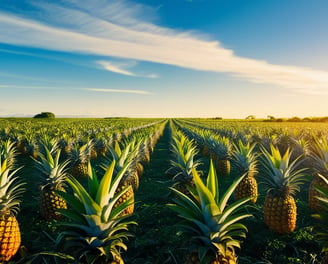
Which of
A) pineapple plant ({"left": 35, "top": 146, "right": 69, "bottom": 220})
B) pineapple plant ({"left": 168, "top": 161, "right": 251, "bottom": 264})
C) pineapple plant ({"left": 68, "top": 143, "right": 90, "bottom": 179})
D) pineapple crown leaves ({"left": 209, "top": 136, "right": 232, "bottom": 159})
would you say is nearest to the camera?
pineapple plant ({"left": 168, "top": 161, "right": 251, "bottom": 264})

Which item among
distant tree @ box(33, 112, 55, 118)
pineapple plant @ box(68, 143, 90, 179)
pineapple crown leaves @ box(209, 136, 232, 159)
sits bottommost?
pineapple plant @ box(68, 143, 90, 179)

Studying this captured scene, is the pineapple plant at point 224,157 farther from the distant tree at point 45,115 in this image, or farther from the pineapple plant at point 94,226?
the distant tree at point 45,115

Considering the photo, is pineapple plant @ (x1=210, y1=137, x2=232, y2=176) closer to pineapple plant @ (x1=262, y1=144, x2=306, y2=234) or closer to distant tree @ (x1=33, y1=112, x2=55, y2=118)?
pineapple plant @ (x1=262, y1=144, x2=306, y2=234)

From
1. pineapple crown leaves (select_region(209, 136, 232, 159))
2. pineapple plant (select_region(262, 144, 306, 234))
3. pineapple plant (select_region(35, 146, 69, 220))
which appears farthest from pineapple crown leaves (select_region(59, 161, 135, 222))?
pineapple crown leaves (select_region(209, 136, 232, 159))

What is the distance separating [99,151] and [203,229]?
558 inches

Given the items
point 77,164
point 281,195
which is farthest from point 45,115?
point 281,195

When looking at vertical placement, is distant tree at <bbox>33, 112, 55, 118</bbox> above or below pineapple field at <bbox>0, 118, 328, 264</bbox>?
above

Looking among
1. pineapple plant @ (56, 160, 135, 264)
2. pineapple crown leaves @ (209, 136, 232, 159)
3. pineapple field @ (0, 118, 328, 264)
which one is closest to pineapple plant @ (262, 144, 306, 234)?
pineapple field @ (0, 118, 328, 264)

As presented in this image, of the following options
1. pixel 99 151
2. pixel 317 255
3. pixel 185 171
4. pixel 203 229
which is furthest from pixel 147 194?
pixel 99 151

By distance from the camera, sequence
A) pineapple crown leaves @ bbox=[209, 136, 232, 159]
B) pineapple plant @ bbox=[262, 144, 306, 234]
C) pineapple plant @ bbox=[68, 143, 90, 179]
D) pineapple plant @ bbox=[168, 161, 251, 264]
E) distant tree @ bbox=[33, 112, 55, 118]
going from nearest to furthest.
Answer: pineapple plant @ bbox=[168, 161, 251, 264] < pineapple plant @ bbox=[262, 144, 306, 234] < pineapple plant @ bbox=[68, 143, 90, 179] < pineapple crown leaves @ bbox=[209, 136, 232, 159] < distant tree @ bbox=[33, 112, 55, 118]

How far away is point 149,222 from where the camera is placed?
5.80 m

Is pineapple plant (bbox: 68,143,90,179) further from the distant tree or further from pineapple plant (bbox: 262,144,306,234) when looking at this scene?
the distant tree

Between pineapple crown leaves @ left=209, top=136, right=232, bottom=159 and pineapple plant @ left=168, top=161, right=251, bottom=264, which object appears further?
pineapple crown leaves @ left=209, top=136, right=232, bottom=159

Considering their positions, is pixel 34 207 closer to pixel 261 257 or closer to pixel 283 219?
Result: pixel 261 257
